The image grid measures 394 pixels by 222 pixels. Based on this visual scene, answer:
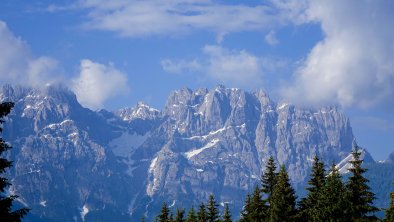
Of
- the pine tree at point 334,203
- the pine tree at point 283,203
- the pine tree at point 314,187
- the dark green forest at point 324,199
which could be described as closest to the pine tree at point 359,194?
the dark green forest at point 324,199

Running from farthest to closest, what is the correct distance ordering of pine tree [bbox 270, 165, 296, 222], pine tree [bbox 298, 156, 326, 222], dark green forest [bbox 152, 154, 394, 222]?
pine tree [bbox 298, 156, 326, 222], pine tree [bbox 270, 165, 296, 222], dark green forest [bbox 152, 154, 394, 222]

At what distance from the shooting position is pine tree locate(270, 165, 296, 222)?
49.8 m

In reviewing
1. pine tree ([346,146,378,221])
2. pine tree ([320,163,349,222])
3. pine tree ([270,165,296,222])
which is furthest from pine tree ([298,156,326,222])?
pine tree ([320,163,349,222])

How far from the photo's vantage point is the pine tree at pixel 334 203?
142 ft

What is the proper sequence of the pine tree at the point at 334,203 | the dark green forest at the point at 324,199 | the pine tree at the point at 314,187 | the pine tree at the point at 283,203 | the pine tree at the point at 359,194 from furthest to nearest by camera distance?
the pine tree at the point at 314,187 < the pine tree at the point at 283,203 < the pine tree at the point at 359,194 < the dark green forest at the point at 324,199 < the pine tree at the point at 334,203

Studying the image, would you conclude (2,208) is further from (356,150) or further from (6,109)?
(356,150)

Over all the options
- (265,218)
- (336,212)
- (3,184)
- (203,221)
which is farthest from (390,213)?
(203,221)

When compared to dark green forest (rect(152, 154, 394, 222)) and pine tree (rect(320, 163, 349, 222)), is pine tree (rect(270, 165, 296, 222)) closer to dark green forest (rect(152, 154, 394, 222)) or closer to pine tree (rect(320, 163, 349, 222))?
dark green forest (rect(152, 154, 394, 222))

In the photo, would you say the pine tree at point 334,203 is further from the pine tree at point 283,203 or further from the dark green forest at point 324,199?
the pine tree at point 283,203

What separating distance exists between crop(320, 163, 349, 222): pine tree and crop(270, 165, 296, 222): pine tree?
234 inches

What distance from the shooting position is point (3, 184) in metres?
29.6

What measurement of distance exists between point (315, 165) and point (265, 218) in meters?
6.64

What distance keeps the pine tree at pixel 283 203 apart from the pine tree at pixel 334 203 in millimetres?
5943

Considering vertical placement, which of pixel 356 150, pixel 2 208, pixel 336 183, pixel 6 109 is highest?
pixel 356 150
